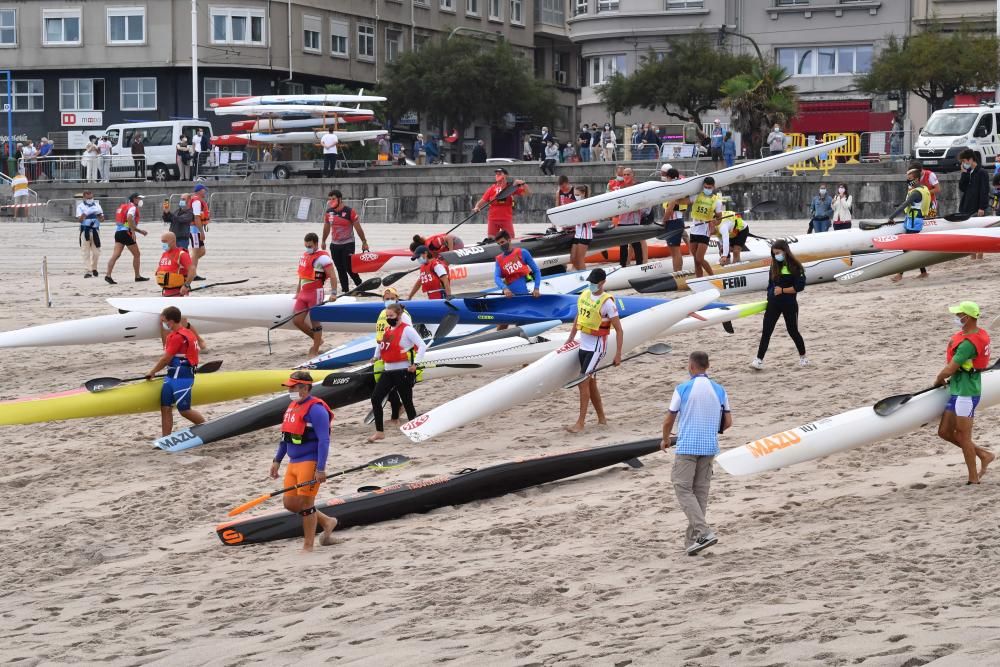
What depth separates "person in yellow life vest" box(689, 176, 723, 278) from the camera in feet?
58.0

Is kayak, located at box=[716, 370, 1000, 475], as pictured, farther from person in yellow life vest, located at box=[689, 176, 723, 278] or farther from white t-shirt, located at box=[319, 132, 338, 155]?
white t-shirt, located at box=[319, 132, 338, 155]

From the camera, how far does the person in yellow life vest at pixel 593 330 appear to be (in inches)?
478

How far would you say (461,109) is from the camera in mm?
43594

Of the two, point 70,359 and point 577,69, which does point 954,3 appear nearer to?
point 577,69

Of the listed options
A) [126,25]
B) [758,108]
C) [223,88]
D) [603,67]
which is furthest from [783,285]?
[126,25]

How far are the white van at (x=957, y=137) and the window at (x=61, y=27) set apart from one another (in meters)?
26.9

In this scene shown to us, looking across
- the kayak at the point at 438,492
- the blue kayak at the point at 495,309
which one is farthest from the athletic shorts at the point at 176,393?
the blue kayak at the point at 495,309

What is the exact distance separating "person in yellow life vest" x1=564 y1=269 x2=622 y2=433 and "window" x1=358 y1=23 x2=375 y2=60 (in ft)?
119

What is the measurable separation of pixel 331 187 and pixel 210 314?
50.4 feet

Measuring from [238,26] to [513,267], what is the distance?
1237 inches

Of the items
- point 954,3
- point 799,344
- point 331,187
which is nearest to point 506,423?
point 799,344

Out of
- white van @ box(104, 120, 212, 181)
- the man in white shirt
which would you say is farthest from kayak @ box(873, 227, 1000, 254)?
white van @ box(104, 120, 212, 181)

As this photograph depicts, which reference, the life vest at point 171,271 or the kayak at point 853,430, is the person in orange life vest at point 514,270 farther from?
the kayak at point 853,430

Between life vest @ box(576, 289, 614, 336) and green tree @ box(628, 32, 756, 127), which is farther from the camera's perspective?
green tree @ box(628, 32, 756, 127)
